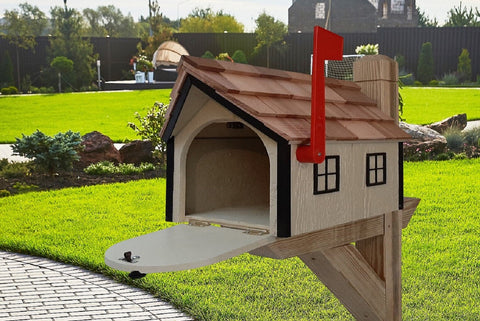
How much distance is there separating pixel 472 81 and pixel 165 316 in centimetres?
2597

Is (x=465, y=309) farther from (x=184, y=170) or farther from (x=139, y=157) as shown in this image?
(x=139, y=157)

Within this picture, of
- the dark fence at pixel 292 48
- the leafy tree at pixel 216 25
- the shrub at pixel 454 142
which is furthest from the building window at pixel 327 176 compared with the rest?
the leafy tree at pixel 216 25

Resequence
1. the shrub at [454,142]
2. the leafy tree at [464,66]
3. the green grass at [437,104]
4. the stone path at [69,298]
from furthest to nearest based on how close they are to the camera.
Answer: the leafy tree at [464,66], the green grass at [437,104], the shrub at [454,142], the stone path at [69,298]

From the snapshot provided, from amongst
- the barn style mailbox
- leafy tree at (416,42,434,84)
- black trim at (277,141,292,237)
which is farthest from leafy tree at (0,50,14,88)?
black trim at (277,141,292,237)

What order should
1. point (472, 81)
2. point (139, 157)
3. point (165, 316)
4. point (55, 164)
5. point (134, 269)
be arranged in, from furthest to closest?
1. point (472, 81)
2. point (139, 157)
3. point (55, 164)
4. point (165, 316)
5. point (134, 269)

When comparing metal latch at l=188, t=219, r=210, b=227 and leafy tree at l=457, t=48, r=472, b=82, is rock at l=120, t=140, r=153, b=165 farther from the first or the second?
leafy tree at l=457, t=48, r=472, b=82

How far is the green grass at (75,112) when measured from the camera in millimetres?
16453

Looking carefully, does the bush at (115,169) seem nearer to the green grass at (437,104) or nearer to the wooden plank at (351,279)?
the green grass at (437,104)

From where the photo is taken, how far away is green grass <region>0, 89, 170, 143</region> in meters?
16.5

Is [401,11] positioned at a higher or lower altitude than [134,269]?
higher

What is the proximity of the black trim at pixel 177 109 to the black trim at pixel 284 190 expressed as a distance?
40 cm

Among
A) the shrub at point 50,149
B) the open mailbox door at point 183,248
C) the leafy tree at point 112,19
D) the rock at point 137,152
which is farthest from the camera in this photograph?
the leafy tree at point 112,19

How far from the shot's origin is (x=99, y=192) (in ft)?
32.0

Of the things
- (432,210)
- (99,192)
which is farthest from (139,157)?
(432,210)
